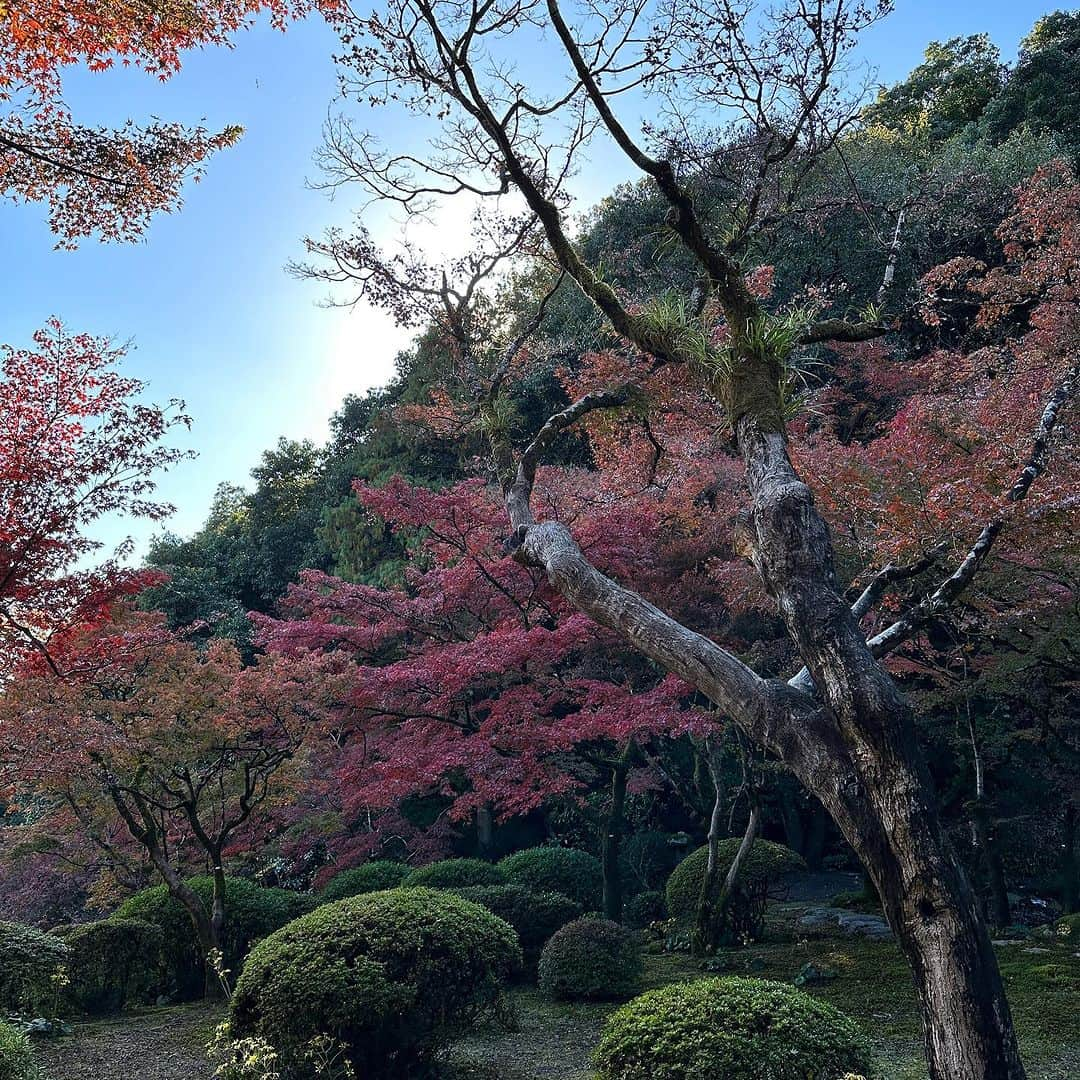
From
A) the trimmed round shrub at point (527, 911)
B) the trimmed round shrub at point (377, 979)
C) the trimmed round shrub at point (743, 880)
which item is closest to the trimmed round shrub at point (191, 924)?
→ the trimmed round shrub at point (527, 911)

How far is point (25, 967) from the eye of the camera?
629 cm

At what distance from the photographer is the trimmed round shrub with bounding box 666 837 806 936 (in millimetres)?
7641

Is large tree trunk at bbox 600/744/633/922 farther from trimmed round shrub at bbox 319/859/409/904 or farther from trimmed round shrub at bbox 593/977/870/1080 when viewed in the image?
trimmed round shrub at bbox 593/977/870/1080

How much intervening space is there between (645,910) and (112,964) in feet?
17.4

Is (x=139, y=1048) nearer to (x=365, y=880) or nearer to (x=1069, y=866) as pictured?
(x=365, y=880)

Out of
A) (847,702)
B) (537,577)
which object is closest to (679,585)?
(537,577)

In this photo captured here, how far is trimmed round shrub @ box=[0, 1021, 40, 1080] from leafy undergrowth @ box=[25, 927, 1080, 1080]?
1524mm

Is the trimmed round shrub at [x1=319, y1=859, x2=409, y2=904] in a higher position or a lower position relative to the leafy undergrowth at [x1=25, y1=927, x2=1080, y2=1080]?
higher

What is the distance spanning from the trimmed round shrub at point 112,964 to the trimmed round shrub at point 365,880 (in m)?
1.55

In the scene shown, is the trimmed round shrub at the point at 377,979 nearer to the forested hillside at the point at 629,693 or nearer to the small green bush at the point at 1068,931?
the forested hillside at the point at 629,693

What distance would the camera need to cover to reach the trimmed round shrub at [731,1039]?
2.89 metres

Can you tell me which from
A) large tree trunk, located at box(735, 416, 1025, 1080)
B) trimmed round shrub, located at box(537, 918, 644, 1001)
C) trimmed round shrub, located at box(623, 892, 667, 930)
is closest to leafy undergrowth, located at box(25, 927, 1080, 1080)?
trimmed round shrub, located at box(537, 918, 644, 1001)

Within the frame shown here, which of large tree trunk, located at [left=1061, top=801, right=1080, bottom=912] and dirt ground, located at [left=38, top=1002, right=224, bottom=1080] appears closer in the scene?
dirt ground, located at [left=38, top=1002, right=224, bottom=1080]

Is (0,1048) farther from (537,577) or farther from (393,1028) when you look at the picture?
(537,577)
